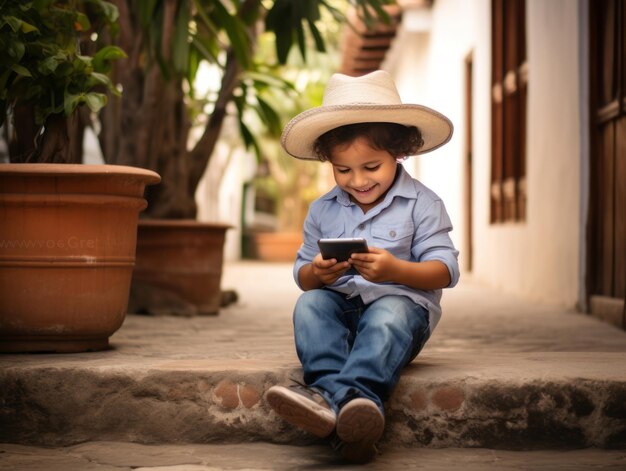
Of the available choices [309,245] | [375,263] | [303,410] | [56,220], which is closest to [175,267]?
[56,220]

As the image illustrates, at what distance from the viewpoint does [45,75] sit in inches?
123

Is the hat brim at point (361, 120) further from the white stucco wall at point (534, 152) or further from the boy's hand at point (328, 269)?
the white stucco wall at point (534, 152)

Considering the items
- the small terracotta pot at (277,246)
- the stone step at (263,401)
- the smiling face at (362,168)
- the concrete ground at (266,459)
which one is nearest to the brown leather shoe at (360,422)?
the concrete ground at (266,459)

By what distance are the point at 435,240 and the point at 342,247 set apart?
35 centimetres

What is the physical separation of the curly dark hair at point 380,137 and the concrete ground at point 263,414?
2.23 feet

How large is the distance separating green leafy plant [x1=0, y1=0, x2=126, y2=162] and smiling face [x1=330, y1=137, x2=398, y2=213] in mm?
883

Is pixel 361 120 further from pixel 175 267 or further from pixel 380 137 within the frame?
pixel 175 267

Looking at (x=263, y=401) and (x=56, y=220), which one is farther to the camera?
(x=56, y=220)

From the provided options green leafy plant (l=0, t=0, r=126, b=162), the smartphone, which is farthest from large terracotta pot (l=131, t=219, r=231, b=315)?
the smartphone

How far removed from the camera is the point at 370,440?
2.38m

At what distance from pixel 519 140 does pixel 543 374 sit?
4.56m

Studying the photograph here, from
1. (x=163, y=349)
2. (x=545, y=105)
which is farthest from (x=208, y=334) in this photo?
(x=545, y=105)

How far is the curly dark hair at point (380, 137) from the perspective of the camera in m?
2.80

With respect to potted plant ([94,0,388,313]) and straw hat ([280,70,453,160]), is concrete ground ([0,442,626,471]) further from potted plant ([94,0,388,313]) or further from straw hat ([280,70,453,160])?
potted plant ([94,0,388,313])
